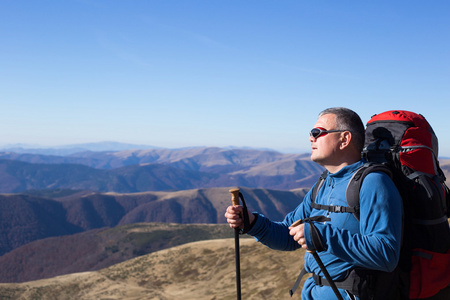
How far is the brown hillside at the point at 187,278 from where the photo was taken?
25359 mm

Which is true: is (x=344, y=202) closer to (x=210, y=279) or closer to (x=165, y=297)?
(x=165, y=297)

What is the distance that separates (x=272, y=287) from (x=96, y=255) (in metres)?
103

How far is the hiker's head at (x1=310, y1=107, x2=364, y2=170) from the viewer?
12.6 ft

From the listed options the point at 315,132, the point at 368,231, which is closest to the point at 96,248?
the point at 315,132

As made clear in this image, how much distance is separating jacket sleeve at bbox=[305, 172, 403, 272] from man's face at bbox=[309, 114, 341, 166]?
588mm

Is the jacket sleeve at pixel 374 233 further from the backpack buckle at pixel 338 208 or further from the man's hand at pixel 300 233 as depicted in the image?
the backpack buckle at pixel 338 208

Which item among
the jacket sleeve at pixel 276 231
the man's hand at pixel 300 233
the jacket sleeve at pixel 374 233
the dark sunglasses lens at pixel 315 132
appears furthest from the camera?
the jacket sleeve at pixel 276 231

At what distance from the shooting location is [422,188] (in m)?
3.62

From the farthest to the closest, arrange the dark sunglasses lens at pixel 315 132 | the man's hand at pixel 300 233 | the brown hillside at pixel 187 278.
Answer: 1. the brown hillside at pixel 187 278
2. the dark sunglasses lens at pixel 315 132
3. the man's hand at pixel 300 233

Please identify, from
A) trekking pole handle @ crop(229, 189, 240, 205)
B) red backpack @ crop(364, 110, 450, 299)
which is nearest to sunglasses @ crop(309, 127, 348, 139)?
red backpack @ crop(364, 110, 450, 299)

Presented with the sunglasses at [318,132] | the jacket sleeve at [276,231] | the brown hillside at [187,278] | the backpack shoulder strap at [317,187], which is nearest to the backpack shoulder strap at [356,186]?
the sunglasses at [318,132]

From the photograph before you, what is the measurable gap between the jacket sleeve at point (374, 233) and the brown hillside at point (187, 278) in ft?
59.2

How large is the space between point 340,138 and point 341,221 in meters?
0.83

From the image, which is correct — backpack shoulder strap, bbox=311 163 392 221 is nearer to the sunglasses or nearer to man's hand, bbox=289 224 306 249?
man's hand, bbox=289 224 306 249
